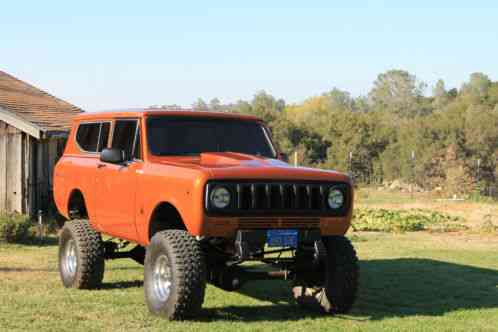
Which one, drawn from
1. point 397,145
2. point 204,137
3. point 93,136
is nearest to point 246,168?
point 204,137

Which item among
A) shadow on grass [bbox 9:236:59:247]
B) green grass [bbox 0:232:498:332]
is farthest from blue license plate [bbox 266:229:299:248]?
shadow on grass [bbox 9:236:59:247]

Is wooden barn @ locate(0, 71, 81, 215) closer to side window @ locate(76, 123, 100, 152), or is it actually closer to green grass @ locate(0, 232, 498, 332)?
green grass @ locate(0, 232, 498, 332)

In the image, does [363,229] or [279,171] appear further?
[363,229]

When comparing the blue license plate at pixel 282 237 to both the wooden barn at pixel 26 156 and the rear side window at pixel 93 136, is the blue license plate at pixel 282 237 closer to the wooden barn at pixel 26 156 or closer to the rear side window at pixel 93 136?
the rear side window at pixel 93 136

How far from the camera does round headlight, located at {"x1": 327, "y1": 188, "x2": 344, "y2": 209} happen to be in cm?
859

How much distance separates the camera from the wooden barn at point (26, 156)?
693 inches

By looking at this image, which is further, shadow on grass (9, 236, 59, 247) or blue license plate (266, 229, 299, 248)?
shadow on grass (9, 236, 59, 247)

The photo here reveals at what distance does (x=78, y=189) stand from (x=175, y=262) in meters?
3.34

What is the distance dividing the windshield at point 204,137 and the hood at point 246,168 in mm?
250

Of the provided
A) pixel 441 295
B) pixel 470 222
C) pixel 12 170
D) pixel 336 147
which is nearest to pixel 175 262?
pixel 441 295

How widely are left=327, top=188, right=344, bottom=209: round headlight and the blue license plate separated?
1.60ft

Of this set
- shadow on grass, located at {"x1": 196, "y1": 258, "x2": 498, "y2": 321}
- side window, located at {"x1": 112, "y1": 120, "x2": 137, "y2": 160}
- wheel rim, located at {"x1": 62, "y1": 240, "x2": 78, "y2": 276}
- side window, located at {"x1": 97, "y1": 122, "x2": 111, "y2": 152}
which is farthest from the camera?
wheel rim, located at {"x1": 62, "y1": 240, "x2": 78, "y2": 276}

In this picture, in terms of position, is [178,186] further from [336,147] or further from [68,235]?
[336,147]

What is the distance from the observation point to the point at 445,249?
16.5 metres
